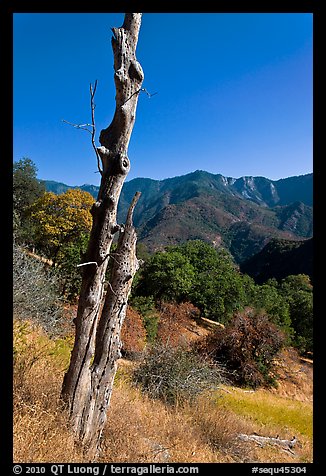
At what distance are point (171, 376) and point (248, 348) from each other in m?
11.3

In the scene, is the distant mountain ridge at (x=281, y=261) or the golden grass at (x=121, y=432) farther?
the distant mountain ridge at (x=281, y=261)

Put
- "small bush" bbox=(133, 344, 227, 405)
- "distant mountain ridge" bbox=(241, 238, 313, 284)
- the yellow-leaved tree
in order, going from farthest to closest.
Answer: "distant mountain ridge" bbox=(241, 238, 313, 284) → the yellow-leaved tree → "small bush" bbox=(133, 344, 227, 405)

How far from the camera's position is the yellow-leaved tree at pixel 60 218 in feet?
82.1

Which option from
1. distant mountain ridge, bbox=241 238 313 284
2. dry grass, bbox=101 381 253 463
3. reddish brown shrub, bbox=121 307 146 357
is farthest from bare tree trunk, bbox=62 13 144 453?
distant mountain ridge, bbox=241 238 313 284

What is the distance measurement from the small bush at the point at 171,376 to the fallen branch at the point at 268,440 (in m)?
1.95

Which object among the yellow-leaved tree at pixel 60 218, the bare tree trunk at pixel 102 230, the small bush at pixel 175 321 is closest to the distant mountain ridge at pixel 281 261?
the small bush at pixel 175 321

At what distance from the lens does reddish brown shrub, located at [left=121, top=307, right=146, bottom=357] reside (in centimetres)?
1656

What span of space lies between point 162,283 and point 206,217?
166284 millimetres

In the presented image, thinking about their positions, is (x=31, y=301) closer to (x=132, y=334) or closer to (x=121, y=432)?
(x=132, y=334)

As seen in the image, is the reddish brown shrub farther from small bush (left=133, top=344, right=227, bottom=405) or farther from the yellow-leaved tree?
the yellow-leaved tree

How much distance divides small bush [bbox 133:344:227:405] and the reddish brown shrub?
5434 millimetres

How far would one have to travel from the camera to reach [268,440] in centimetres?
761

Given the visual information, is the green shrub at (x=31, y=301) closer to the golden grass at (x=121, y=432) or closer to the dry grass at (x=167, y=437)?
the golden grass at (x=121, y=432)
